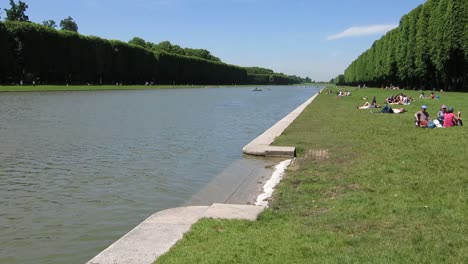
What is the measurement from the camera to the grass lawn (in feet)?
18.0

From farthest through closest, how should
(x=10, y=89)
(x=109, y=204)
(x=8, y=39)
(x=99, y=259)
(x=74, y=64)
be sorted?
(x=74, y=64) < (x=8, y=39) < (x=10, y=89) < (x=109, y=204) < (x=99, y=259)

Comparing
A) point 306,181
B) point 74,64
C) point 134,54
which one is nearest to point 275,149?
point 306,181

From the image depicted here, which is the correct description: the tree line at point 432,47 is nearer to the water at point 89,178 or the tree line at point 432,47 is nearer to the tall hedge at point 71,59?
the water at point 89,178

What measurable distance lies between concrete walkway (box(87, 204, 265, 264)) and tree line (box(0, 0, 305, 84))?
61.6 metres

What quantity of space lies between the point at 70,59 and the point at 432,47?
169 feet

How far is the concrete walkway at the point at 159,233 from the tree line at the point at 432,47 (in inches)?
1892

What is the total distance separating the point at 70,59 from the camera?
7638cm

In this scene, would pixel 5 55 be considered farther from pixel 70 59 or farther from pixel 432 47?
pixel 432 47

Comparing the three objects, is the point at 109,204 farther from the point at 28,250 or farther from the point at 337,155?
the point at 337,155

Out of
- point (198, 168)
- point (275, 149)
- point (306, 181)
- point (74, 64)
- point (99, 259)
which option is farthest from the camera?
point (74, 64)

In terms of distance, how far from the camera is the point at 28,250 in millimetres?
6598

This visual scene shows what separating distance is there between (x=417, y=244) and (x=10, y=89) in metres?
54.0

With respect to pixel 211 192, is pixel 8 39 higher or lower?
higher

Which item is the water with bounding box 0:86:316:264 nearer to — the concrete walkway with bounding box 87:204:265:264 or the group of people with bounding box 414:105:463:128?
the concrete walkway with bounding box 87:204:265:264
